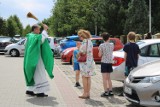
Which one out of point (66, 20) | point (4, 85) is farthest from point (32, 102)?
point (66, 20)

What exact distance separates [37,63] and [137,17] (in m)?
35.6

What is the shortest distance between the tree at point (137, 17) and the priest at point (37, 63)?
34677 millimetres

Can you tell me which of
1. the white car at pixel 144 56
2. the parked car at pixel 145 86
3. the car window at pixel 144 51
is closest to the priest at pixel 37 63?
the white car at pixel 144 56

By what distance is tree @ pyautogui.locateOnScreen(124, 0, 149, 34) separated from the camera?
44031 millimetres

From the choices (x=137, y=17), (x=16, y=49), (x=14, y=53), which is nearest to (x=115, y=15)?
(x=137, y=17)

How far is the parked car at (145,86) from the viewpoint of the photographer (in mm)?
7325

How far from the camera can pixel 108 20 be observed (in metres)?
46.2

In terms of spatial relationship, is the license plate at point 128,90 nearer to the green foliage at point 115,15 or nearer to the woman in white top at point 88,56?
the woman in white top at point 88,56

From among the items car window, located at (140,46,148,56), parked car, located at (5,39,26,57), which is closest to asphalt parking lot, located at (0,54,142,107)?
car window, located at (140,46,148,56)

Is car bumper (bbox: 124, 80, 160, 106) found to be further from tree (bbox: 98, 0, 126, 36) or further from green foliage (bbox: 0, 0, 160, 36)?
tree (bbox: 98, 0, 126, 36)

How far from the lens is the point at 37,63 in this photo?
9844 millimetres

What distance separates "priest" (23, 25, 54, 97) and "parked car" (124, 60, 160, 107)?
98.6 inches

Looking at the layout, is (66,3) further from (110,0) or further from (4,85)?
(4,85)

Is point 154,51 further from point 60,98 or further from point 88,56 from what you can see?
point 60,98
